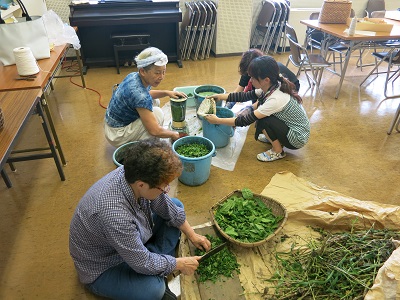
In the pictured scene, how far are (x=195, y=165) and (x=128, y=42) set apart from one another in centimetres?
307

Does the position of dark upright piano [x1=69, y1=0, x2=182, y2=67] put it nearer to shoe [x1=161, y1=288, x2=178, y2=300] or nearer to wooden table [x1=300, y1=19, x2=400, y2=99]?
wooden table [x1=300, y1=19, x2=400, y2=99]

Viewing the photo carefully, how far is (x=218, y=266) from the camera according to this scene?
1.50m

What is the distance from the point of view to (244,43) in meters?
5.02

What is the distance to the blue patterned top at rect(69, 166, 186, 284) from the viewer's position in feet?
3.62

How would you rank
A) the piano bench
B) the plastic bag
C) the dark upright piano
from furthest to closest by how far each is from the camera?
the piano bench < the dark upright piano < the plastic bag

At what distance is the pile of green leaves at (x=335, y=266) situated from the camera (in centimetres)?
132

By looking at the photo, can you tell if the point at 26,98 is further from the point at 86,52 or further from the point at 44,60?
the point at 86,52

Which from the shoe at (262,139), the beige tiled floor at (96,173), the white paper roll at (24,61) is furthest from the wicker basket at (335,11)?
the white paper roll at (24,61)

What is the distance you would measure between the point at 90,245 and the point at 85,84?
326cm

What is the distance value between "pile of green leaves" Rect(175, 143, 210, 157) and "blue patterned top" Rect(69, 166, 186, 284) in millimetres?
815

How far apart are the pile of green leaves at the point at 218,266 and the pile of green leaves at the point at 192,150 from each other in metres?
0.74

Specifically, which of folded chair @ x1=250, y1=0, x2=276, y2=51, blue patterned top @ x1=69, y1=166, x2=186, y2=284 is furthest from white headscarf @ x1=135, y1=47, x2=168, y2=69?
folded chair @ x1=250, y1=0, x2=276, y2=51

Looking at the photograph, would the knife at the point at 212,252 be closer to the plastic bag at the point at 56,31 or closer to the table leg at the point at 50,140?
the table leg at the point at 50,140

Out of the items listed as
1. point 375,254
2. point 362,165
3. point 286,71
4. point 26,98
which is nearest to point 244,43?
point 286,71
